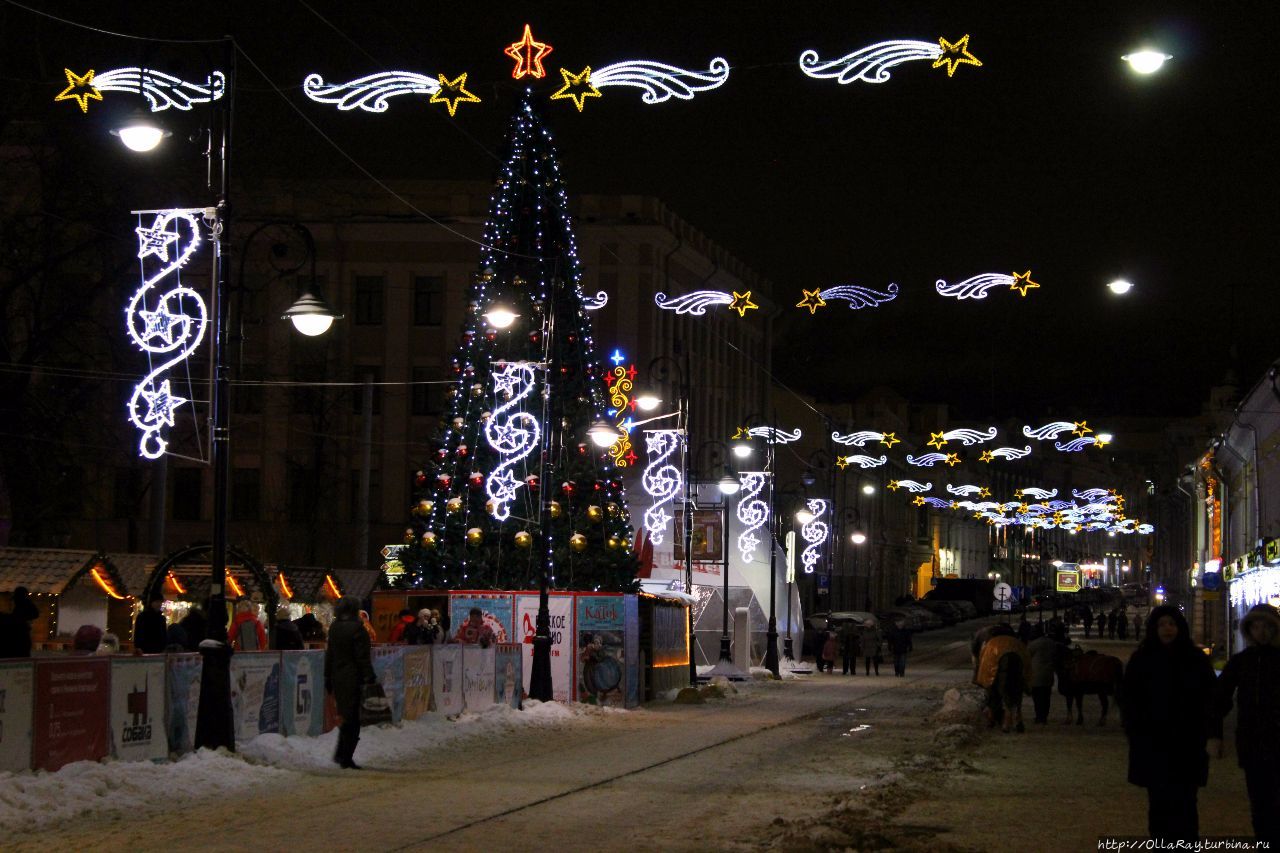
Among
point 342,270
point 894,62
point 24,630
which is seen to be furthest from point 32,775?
point 342,270

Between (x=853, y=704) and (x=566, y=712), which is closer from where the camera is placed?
(x=566, y=712)

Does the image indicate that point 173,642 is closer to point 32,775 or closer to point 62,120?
point 32,775

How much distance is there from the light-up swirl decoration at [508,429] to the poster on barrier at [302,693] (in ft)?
35.4

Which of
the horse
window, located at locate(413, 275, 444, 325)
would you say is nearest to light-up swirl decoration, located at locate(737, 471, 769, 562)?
window, located at locate(413, 275, 444, 325)

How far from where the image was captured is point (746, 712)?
30.9 meters

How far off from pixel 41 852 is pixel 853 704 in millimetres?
23450

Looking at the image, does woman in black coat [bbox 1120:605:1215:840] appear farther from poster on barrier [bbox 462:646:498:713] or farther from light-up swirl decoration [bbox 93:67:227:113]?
poster on barrier [bbox 462:646:498:713]

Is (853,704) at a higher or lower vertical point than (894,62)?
lower

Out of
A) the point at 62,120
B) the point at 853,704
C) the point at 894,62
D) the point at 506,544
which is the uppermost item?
the point at 62,120

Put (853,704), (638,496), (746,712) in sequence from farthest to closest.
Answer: (638,496) < (853,704) < (746,712)

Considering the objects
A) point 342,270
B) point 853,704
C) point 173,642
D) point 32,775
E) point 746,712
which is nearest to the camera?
point 32,775

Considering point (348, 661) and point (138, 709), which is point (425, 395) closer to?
point (348, 661)

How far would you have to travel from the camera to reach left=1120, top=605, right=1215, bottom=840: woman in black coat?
10359 millimetres

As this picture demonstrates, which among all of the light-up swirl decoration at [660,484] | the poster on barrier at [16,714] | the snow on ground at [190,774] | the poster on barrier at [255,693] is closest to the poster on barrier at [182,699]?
the snow on ground at [190,774]
